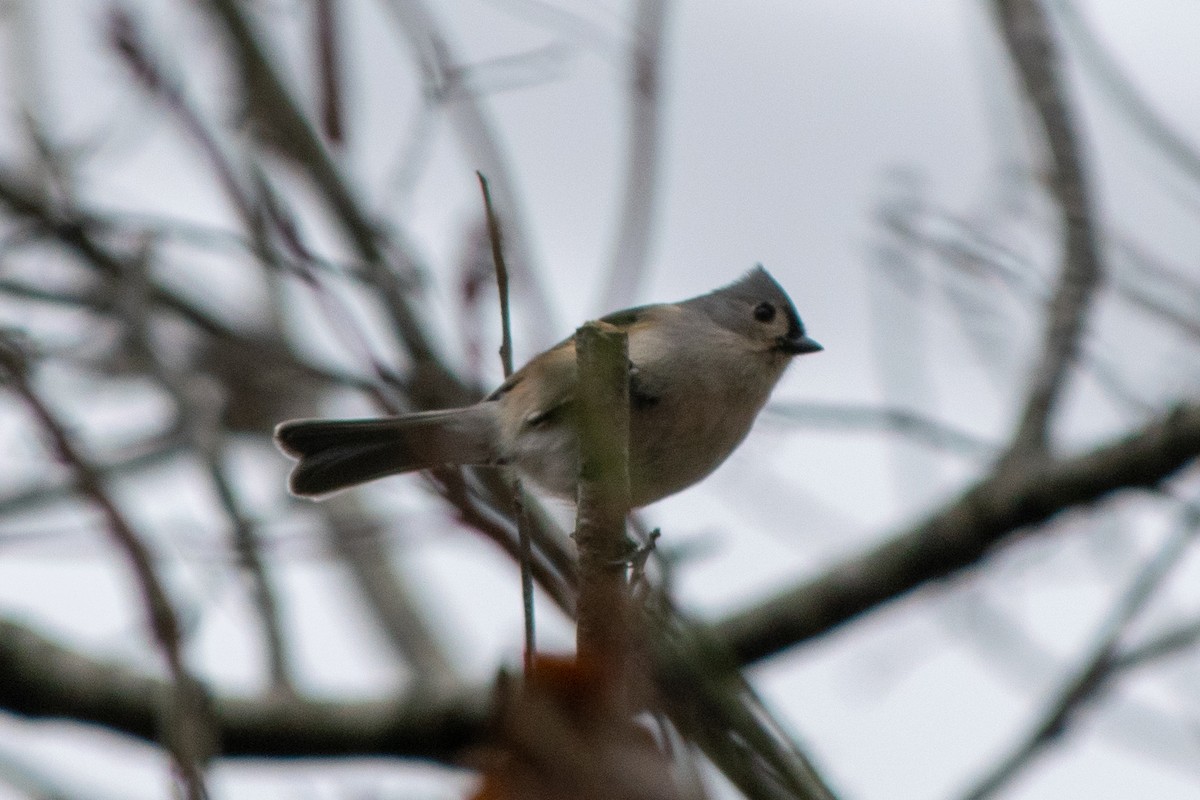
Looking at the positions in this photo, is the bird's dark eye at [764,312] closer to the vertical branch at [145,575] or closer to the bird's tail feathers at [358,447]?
the bird's tail feathers at [358,447]

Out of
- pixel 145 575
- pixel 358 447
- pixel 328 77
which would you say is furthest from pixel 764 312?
pixel 145 575

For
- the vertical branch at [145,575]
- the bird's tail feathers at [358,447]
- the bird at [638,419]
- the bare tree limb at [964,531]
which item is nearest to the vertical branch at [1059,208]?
the bare tree limb at [964,531]

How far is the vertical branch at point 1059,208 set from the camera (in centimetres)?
452

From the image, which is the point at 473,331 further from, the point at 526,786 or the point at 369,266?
the point at 526,786

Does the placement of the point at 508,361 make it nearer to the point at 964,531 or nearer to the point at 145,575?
the point at 145,575

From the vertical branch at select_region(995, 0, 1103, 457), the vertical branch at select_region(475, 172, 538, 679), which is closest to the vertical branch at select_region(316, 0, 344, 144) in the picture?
the vertical branch at select_region(475, 172, 538, 679)

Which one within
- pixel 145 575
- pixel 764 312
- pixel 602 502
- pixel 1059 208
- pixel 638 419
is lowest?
pixel 602 502

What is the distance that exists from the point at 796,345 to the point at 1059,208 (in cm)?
94

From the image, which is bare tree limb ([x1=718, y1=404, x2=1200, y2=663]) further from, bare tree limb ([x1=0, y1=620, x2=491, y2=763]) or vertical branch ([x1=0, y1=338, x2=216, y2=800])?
vertical branch ([x1=0, y1=338, x2=216, y2=800])

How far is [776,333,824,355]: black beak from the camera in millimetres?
4578

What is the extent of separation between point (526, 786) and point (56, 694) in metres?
3.63

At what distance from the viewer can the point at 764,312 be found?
477 centimetres

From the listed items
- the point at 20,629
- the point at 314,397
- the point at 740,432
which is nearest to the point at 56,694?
the point at 20,629

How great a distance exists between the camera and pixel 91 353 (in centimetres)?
625
